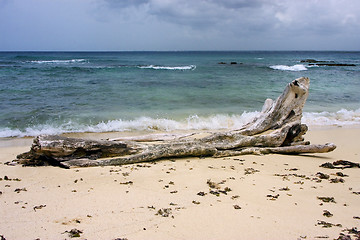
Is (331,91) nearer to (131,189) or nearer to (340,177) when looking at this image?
(340,177)

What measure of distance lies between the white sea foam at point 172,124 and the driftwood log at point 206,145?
2.10 meters

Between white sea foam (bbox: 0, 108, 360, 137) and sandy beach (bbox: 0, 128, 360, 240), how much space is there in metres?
4.16

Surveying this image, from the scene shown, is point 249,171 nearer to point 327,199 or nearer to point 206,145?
point 206,145

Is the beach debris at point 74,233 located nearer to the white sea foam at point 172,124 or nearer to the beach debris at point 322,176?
the beach debris at point 322,176

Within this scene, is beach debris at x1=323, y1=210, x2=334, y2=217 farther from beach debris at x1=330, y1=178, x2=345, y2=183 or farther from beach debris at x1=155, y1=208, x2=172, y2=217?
beach debris at x1=155, y1=208, x2=172, y2=217

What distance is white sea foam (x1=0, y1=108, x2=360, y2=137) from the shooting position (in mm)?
9302

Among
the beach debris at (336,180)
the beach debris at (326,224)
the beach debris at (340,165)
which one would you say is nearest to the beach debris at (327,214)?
the beach debris at (326,224)

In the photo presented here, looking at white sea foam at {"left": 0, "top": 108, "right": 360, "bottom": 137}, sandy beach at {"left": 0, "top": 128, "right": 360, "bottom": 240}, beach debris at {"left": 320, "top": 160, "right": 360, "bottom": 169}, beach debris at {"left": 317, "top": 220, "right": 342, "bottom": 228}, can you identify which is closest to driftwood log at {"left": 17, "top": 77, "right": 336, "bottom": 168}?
sandy beach at {"left": 0, "top": 128, "right": 360, "bottom": 240}

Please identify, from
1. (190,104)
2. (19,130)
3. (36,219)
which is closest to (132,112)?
(190,104)

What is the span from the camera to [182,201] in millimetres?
3770

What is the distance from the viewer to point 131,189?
4180 mm

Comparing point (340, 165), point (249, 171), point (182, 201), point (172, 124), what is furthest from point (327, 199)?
point (172, 124)

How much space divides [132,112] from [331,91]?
13654 mm

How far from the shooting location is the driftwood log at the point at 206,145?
519 centimetres
